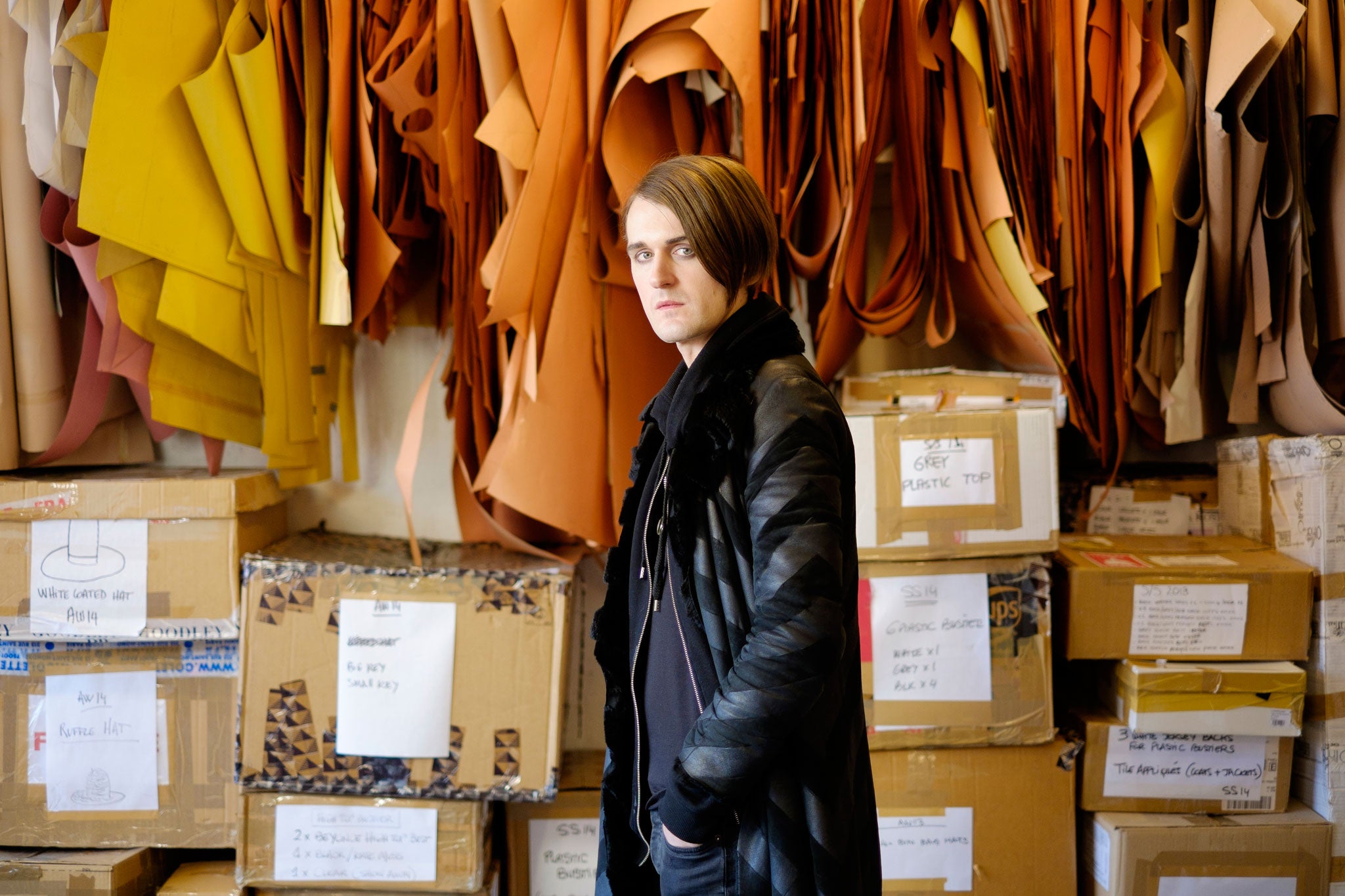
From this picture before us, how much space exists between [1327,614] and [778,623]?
3.75 feet

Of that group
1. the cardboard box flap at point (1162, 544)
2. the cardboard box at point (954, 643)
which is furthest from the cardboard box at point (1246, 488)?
the cardboard box at point (954, 643)

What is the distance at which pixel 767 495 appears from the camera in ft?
2.64

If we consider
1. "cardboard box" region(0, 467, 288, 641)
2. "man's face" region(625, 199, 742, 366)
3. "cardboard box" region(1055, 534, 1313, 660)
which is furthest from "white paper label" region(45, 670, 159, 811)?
"cardboard box" region(1055, 534, 1313, 660)

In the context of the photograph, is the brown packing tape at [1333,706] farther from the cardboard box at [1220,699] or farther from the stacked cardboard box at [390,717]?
the stacked cardboard box at [390,717]

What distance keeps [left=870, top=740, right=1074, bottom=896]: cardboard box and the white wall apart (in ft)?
3.15

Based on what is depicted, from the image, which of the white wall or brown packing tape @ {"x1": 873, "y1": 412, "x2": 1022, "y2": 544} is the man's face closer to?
brown packing tape @ {"x1": 873, "y1": 412, "x2": 1022, "y2": 544}

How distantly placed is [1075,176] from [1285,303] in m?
0.42

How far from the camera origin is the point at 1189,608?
1438 mm

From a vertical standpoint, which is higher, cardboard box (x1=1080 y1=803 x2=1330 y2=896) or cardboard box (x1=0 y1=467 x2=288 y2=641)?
cardboard box (x1=0 y1=467 x2=288 y2=641)

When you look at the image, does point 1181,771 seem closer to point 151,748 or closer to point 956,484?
point 956,484

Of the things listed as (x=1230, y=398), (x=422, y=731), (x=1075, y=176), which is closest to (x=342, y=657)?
(x=422, y=731)

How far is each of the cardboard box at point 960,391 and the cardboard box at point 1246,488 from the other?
1.11ft

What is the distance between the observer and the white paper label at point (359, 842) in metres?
1.44

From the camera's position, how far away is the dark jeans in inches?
33.3
